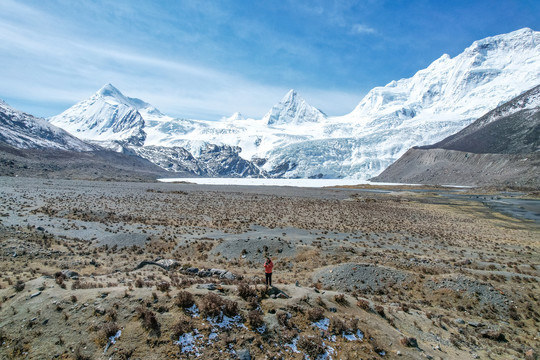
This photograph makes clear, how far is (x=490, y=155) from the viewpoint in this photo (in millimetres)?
140125

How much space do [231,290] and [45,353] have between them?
569 cm

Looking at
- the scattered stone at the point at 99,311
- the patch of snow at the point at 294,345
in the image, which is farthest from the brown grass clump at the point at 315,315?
the scattered stone at the point at 99,311

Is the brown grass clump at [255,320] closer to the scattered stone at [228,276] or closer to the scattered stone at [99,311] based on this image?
the scattered stone at [99,311]

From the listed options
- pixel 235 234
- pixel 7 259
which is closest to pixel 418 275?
pixel 235 234

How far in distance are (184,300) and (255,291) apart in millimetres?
2696

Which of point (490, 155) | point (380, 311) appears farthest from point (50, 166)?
point (490, 155)

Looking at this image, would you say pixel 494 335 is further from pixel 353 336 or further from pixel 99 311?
pixel 99 311

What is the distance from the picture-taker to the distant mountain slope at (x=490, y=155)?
401 ft

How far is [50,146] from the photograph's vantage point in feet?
601

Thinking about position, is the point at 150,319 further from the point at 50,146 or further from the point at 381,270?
the point at 50,146

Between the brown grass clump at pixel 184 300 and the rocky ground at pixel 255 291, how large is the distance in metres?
0.06

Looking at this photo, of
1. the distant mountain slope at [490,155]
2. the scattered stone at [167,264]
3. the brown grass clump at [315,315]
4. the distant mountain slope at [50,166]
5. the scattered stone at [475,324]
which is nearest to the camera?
the brown grass clump at [315,315]

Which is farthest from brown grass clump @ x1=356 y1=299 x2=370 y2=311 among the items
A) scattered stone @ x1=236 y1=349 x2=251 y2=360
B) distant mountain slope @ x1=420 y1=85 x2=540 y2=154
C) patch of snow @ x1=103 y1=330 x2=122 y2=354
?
distant mountain slope @ x1=420 y1=85 x2=540 y2=154

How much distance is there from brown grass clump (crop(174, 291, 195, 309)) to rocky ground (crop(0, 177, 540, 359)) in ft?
0.21
